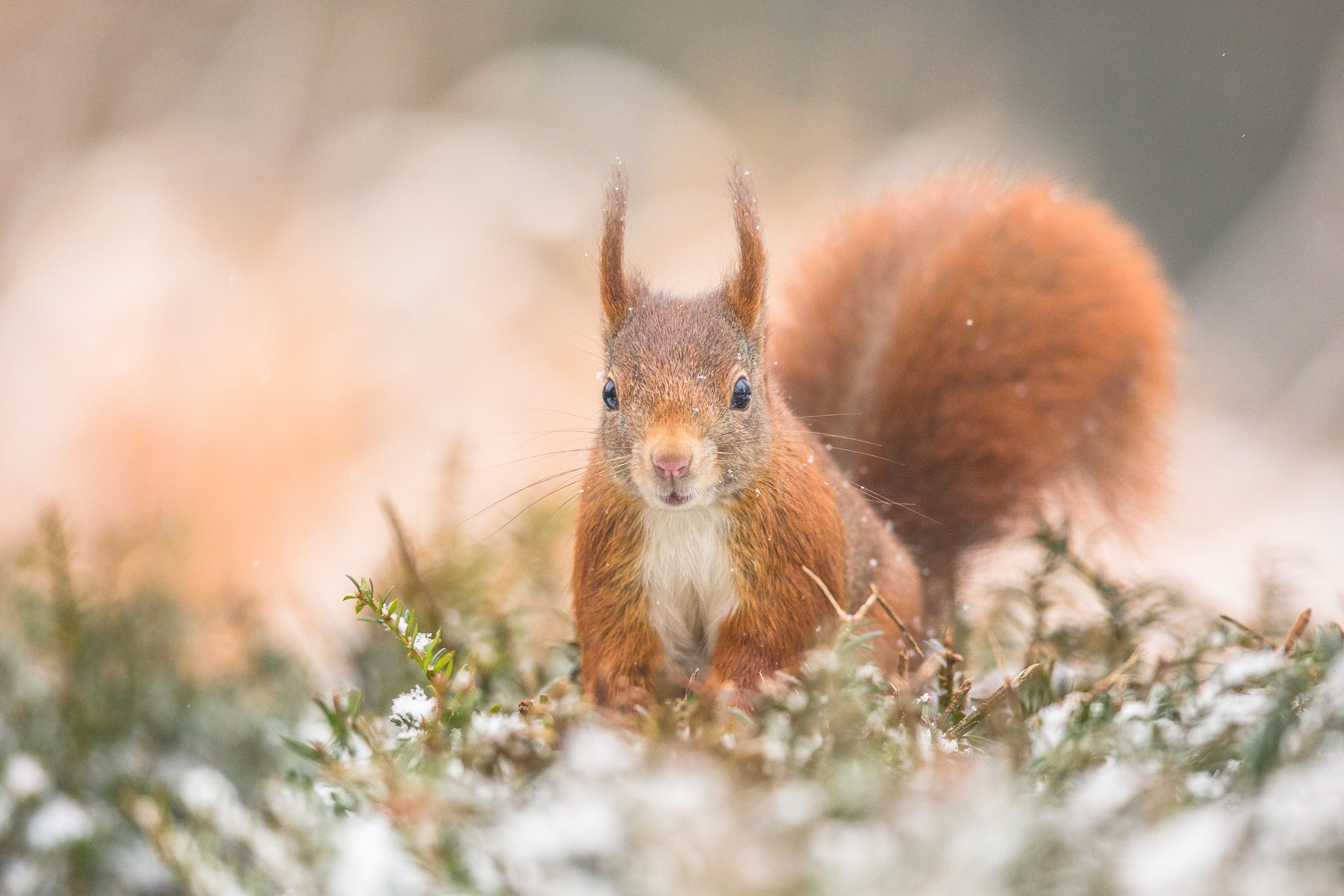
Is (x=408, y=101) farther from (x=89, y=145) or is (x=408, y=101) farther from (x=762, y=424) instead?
(x=762, y=424)

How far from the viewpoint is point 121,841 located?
34.0 inches

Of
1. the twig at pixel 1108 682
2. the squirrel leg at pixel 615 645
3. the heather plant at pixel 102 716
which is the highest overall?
the twig at pixel 1108 682

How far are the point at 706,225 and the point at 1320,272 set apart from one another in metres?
1.49

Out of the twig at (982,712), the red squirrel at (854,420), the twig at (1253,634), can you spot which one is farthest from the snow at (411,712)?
the twig at (1253,634)

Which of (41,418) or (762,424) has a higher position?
(762,424)

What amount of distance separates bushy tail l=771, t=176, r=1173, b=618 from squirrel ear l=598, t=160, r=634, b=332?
0.84ft

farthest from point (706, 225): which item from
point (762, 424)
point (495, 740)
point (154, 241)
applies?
point (495, 740)

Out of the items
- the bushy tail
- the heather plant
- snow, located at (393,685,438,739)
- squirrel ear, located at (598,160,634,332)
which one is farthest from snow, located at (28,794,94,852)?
the bushy tail

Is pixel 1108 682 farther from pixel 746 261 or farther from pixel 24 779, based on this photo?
pixel 24 779

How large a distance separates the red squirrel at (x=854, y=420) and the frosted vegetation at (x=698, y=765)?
0.09 metres

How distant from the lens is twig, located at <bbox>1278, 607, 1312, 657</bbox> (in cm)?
65

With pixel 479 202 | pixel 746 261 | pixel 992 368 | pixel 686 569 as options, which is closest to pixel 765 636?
pixel 686 569

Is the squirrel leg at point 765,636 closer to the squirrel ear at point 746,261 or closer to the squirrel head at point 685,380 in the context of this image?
the squirrel head at point 685,380

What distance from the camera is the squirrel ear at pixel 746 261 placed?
33.0 inches
